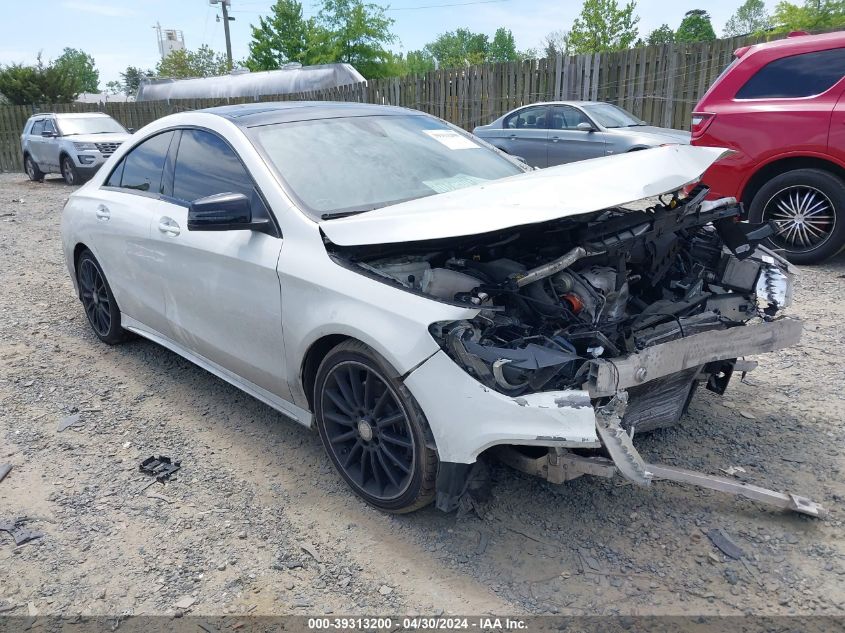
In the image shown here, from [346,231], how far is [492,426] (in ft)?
3.54

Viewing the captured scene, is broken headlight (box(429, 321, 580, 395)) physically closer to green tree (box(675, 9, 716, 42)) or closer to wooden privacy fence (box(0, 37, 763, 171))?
wooden privacy fence (box(0, 37, 763, 171))

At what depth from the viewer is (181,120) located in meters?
4.05

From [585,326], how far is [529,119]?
9280 mm

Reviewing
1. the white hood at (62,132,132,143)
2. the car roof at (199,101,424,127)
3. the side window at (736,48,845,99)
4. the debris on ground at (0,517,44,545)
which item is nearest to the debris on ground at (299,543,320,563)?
the debris on ground at (0,517,44,545)

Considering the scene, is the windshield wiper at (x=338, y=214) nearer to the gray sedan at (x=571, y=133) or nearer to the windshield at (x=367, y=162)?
the windshield at (x=367, y=162)

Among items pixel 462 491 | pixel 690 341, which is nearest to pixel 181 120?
pixel 462 491

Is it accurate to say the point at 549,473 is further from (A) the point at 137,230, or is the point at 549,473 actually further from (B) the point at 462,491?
(A) the point at 137,230

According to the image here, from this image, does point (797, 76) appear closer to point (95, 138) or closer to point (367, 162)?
point (367, 162)

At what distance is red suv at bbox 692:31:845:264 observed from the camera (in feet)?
19.5

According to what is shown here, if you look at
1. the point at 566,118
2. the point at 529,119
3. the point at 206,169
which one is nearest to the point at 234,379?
the point at 206,169

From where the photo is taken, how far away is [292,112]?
12.3 feet

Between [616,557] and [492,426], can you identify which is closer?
[492,426]

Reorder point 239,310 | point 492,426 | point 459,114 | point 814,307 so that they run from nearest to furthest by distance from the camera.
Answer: point 492,426 → point 239,310 → point 814,307 → point 459,114

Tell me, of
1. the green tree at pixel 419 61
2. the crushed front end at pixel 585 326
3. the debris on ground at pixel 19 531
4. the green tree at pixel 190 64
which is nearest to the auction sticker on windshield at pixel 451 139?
the crushed front end at pixel 585 326
